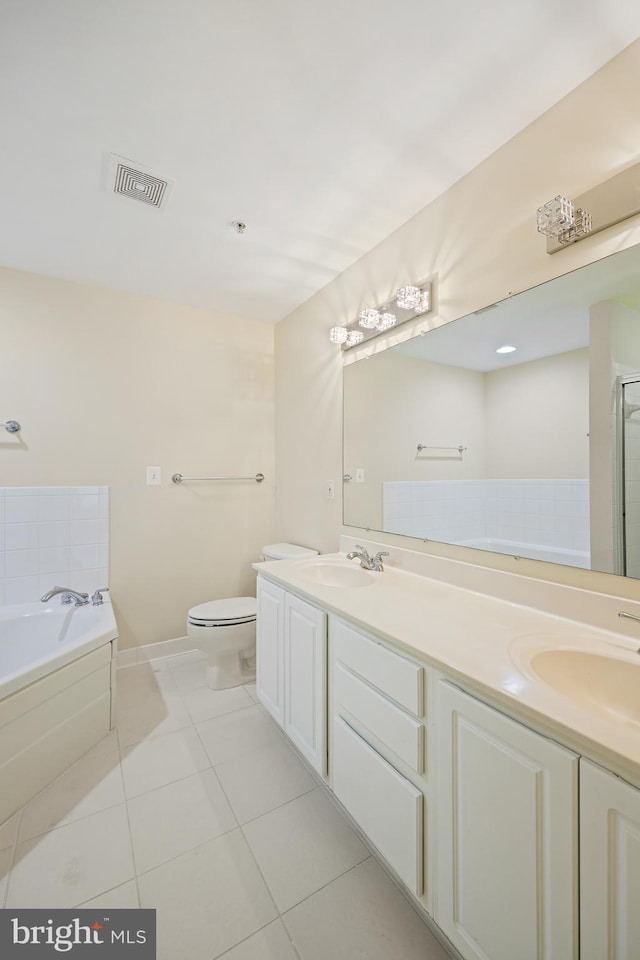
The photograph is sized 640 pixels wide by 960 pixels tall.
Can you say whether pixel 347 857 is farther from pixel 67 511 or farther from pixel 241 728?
pixel 67 511

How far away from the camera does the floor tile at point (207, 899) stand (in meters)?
1.04

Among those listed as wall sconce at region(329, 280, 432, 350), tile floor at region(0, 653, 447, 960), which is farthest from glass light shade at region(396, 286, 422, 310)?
tile floor at region(0, 653, 447, 960)

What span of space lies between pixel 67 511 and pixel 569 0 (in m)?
2.91

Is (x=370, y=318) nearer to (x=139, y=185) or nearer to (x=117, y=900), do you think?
(x=139, y=185)

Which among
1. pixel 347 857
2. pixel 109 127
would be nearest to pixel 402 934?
pixel 347 857

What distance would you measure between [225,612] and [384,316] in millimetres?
1838

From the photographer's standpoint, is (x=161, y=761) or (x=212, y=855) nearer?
(x=212, y=855)

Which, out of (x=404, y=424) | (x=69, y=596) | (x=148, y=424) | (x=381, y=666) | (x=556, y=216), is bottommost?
(x=69, y=596)

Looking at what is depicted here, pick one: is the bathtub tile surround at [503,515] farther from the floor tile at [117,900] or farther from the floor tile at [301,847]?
the floor tile at [117,900]

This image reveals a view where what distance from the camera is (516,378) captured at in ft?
4.59

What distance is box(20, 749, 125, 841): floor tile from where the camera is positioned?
1.41 meters

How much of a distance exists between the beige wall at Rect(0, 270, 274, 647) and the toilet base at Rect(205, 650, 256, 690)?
544 millimetres

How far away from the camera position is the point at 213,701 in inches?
85.3

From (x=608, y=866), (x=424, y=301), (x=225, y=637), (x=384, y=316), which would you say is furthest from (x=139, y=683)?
(x=424, y=301)
